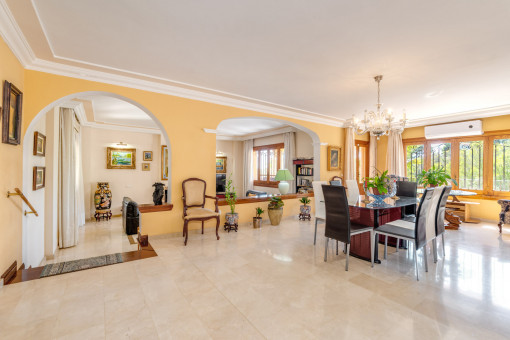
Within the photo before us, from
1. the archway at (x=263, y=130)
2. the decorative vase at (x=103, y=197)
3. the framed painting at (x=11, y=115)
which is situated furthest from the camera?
the decorative vase at (x=103, y=197)

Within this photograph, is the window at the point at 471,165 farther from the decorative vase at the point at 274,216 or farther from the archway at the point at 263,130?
the decorative vase at the point at 274,216

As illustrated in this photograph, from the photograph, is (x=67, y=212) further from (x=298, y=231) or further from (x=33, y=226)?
(x=298, y=231)

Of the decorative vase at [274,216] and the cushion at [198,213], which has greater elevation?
the cushion at [198,213]

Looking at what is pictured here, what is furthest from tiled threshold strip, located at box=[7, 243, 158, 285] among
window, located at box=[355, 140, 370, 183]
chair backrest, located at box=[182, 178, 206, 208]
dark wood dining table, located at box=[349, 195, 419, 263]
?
window, located at box=[355, 140, 370, 183]

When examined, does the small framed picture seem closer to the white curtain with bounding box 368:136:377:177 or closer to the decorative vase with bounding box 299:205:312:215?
the decorative vase with bounding box 299:205:312:215

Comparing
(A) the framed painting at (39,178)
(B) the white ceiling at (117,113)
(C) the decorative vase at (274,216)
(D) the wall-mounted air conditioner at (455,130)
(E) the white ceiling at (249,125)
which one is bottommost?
(C) the decorative vase at (274,216)

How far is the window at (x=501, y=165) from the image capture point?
5.41 m

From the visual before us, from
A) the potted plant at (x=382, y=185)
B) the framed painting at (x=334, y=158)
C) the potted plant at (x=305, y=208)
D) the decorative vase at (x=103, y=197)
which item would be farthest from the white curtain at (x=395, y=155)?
the decorative vase at (x=103, y=197)

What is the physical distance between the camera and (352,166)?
6859 mm

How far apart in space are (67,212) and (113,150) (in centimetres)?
323

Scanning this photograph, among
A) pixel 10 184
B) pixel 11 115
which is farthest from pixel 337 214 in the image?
pixel 11 115

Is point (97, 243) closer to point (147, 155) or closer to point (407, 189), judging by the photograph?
point (147, 155)

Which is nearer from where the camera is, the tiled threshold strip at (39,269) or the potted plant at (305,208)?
the tiled threshold strip at (39,269)

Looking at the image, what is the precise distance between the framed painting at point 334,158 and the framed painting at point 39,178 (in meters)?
6.04
